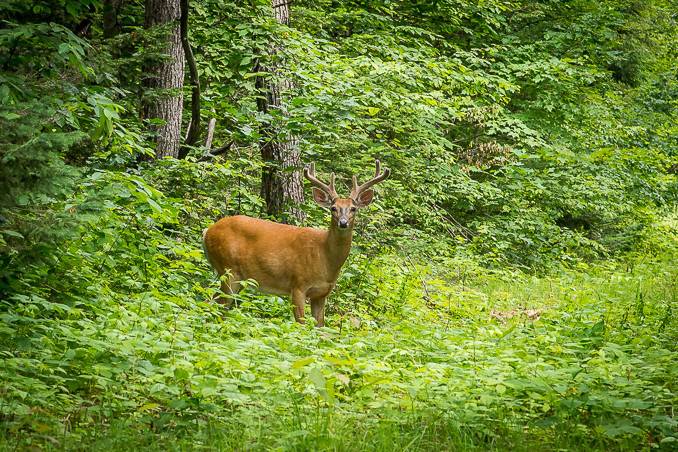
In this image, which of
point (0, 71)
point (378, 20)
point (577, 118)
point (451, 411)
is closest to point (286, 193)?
point (378, 20)

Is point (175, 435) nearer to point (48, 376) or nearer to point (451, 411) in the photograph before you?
point (48, 376)

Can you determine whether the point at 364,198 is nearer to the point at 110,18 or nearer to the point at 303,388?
the point at 110,18

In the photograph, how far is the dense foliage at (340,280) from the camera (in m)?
4.25

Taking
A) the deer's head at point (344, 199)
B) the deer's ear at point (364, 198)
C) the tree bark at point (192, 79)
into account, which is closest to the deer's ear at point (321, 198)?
the deer's head at point (344, 199)

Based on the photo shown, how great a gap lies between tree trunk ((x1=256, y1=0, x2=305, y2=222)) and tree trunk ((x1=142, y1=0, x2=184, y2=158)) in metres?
1.35

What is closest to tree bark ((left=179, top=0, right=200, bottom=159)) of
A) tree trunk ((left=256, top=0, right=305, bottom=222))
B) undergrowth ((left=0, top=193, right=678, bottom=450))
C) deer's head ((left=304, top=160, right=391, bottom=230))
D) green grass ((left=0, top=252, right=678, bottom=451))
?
tree trunk ((left=256, top=0, right=305, bottom=222))

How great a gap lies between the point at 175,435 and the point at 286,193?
7.28 m

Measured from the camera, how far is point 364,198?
31.4ft

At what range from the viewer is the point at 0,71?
16.6 ft

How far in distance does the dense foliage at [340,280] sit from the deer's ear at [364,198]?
960 millimetres

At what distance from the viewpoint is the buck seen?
29.9ft

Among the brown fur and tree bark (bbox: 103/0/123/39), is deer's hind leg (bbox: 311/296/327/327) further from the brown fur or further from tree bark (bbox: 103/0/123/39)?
tree bark (bbox: 103/0/123/39)

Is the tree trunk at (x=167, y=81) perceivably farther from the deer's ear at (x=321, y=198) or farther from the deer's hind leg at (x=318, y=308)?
the deer's hind leg at (x=318, y=308)

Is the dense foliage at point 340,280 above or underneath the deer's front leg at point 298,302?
above
